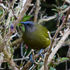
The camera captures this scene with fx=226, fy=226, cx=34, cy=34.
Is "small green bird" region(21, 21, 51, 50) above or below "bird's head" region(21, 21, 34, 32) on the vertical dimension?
below

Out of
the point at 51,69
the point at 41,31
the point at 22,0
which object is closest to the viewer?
the point at 22,0

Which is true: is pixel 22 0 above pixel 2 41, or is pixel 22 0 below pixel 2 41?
above

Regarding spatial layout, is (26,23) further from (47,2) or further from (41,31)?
(47,2)

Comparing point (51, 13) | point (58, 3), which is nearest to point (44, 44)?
point (58, 3)

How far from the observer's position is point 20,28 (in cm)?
283

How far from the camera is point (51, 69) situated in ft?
6.67

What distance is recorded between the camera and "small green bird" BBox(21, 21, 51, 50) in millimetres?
2199

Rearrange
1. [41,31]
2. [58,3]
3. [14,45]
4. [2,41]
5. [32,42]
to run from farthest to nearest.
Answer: [58,3] < [14,45] < [41,31] < [32,42] < [2,41]

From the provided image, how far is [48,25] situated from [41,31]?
1.18 metres

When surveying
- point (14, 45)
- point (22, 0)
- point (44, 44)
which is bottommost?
point (14, 45)

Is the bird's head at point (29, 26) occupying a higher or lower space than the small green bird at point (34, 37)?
higher

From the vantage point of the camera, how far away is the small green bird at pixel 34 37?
2.20m

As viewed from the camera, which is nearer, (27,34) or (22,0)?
(22,0)

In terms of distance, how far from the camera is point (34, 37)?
2229mm
